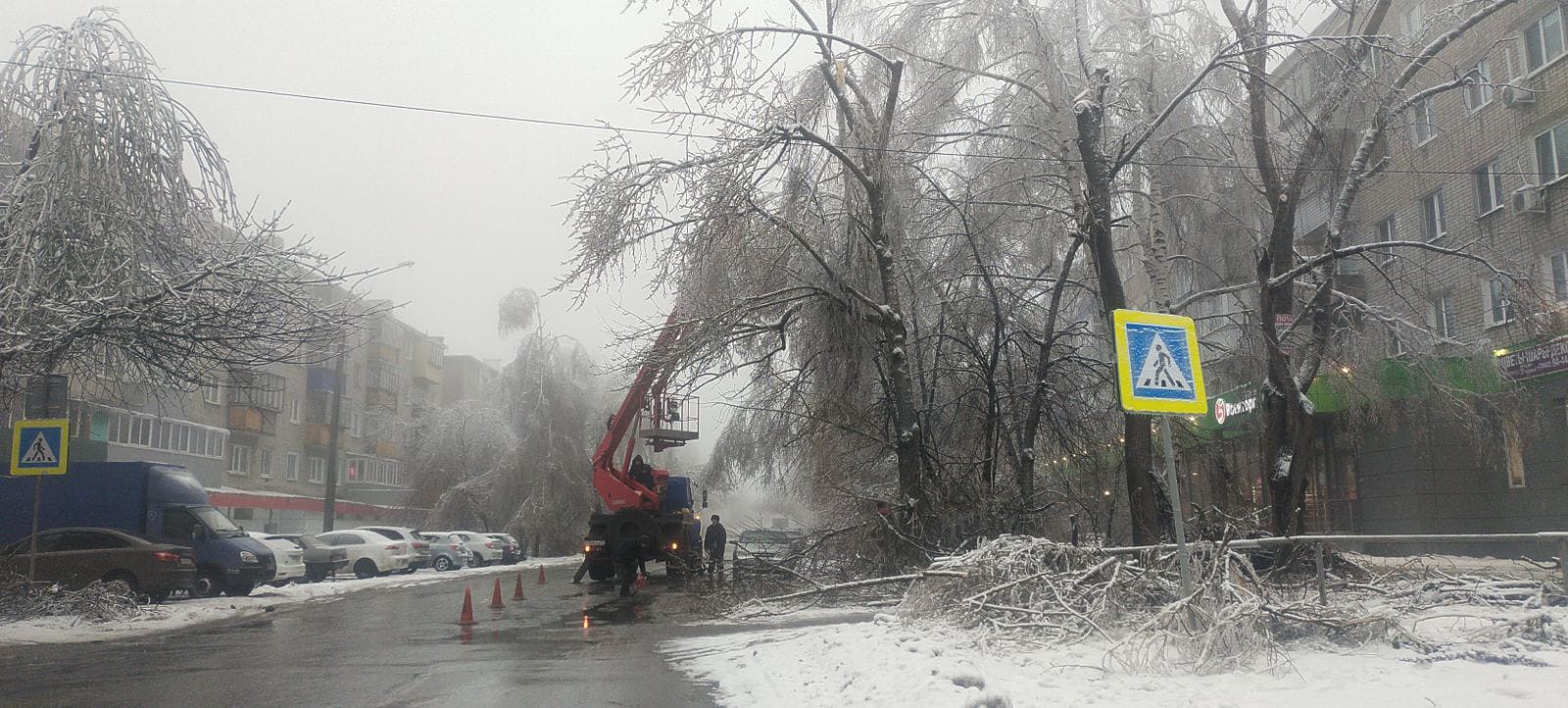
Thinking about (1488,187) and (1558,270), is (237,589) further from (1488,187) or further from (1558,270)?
(1488,187)

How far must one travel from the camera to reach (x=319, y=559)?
91.8 ft

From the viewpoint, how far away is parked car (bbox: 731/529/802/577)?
14930 mm

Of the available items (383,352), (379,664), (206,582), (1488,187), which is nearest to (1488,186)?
(1488,187)

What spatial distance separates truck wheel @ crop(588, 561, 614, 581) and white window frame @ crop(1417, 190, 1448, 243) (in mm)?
18705

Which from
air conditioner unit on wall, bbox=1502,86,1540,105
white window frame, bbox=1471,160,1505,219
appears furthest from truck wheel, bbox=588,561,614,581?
air conditioner unit on wall, bbox=1502,86,1540,105

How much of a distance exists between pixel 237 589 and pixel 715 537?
9.44 meters

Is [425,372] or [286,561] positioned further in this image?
[425,372]

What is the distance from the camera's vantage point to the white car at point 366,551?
3045 cm

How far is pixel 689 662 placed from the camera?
1009 cm

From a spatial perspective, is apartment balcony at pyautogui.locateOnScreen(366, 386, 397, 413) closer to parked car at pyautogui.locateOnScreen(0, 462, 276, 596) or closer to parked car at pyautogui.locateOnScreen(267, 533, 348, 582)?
parked car at pyautogui.locateOnScreen(267, 533, 348, 582)

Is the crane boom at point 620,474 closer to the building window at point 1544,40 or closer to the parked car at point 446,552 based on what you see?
the parked car at point 446,552

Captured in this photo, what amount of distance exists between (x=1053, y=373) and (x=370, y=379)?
4897 cm

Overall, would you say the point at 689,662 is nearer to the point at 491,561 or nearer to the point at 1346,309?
the point at 1346,309

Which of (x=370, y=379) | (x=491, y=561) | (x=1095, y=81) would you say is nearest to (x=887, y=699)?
(x=1095, y=81)
